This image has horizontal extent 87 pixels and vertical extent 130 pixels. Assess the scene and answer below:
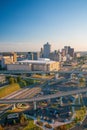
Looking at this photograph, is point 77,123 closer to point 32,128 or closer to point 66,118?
point 66,118

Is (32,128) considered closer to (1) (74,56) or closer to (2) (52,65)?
(2) (52,65)

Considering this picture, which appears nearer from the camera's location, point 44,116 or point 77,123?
point 77,123

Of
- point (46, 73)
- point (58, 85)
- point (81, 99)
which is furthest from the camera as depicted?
point (46, 73)

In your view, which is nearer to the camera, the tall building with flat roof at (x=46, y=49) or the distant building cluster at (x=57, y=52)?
the distant building cluster at (x=57, y=52)

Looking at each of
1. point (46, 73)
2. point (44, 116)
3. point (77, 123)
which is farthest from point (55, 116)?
point (46, 73)

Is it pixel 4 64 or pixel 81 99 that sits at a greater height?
pixel 4 64

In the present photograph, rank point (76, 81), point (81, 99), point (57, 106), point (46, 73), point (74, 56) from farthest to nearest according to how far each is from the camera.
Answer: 1. point (74, 56)
2. point (46, 73)
3. point (76, 81)
4. point (81, 99)
5. point (57, 106)

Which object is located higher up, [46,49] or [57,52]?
[46,49]

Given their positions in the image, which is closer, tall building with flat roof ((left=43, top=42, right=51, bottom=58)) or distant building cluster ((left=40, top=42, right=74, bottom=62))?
distant building cluster ((left=40, top=42, right=74, bottom=62))

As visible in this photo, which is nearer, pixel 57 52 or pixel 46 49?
pixel 57 52
